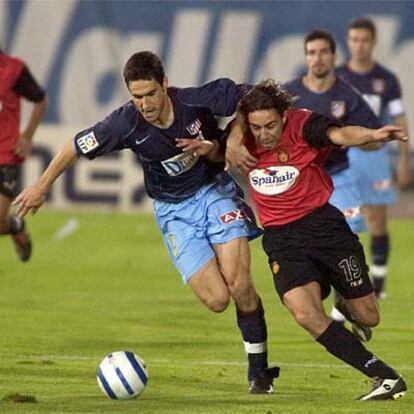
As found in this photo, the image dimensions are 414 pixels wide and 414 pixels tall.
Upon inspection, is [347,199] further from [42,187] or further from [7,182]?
[42,187]

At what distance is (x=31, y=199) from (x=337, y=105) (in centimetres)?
494

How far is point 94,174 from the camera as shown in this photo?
26.9 metres

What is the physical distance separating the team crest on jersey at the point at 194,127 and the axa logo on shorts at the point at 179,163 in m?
0.14

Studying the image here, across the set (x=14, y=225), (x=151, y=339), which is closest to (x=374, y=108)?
(x=14, y=225)

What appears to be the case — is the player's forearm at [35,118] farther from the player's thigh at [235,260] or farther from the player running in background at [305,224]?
the player running in background at [305,224]

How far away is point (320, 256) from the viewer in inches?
439

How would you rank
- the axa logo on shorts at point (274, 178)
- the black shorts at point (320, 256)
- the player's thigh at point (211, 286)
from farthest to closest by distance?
the player's thigh at point (211, 286) < the axa logo on shorts at point (274, 178) < the black shorts at point (320, 256)

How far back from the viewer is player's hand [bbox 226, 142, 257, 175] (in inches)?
438

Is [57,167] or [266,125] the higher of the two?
[266,125]

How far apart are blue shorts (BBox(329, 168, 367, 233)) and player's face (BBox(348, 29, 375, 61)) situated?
2.92 metres

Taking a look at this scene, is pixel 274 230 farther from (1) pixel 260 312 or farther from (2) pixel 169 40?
(2) pixel 169 40

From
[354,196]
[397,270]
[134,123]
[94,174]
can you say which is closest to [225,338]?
[354,196]

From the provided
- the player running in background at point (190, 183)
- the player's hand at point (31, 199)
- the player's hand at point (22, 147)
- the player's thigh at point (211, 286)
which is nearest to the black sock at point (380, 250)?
the player's hand at point (22, 147)

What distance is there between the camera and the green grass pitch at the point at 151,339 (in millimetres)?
10898
